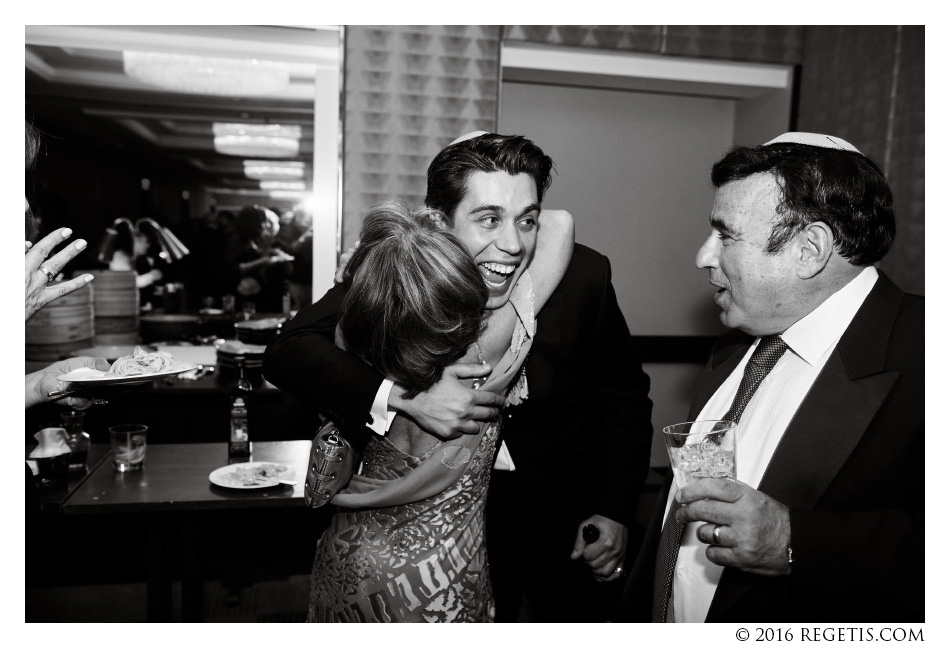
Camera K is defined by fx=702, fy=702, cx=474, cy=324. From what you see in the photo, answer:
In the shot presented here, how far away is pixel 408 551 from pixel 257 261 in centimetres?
280

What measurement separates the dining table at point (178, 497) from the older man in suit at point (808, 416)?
1.39 metres

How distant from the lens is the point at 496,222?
167 cm

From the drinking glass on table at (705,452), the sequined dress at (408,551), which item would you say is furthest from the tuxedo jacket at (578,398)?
the drinking glass on table at (705,452)

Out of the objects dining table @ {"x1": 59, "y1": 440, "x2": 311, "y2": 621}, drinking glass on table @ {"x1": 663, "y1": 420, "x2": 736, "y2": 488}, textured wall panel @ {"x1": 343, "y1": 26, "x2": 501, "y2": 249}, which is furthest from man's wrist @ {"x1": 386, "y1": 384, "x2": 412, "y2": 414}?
textured wall panel @ {"x1": 343, "y1": 26, "x2": 501, "y2": 249}

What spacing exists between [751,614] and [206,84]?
3.52 m

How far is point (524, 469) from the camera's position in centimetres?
192

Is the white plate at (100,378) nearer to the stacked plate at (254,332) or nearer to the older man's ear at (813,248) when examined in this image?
the older man's ear at (813,248)

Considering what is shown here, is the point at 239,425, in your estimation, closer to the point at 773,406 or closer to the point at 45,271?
the point at 45,271

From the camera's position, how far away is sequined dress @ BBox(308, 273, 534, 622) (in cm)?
147

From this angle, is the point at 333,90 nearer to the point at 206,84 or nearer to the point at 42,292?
the point at 206,84

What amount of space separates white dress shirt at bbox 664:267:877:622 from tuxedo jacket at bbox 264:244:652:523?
1.67 ft

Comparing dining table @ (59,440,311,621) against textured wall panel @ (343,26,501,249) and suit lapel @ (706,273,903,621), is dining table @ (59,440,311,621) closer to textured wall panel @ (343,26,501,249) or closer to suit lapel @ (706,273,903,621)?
textured wall panel @ (343,26,501,249)

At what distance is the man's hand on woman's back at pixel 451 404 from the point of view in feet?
4.70

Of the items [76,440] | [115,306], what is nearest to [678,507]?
[76,440]
